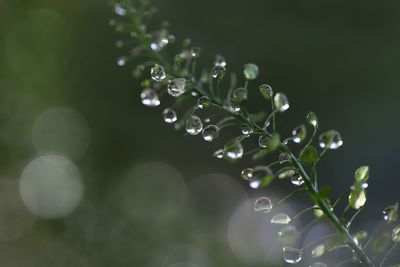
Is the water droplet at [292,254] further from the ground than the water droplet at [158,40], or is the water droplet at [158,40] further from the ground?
the water droplet at [158,40]

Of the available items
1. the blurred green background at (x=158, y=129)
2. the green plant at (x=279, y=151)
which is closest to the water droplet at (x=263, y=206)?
the green plant at (x=279, y=151)

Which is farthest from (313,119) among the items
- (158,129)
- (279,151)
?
(158,129)

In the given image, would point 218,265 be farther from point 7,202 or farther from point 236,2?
point 236,2

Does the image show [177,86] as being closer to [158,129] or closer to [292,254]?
[292,254]

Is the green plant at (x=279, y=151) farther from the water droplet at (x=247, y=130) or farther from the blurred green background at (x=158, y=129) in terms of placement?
the blurred green background at (x=158, y=129)

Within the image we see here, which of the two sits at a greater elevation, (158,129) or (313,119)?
(158,129)

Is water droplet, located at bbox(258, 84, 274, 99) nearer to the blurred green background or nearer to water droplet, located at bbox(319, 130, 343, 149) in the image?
water droplet, located at bbox(319, 130, 343, 149)
